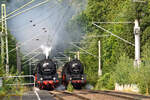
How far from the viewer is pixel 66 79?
43125mm

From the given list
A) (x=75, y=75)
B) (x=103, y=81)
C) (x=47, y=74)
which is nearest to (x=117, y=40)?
(x=103, y=81)

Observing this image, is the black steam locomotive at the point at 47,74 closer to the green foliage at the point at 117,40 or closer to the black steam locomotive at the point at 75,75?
the black steam locomotive at the point at 75,75

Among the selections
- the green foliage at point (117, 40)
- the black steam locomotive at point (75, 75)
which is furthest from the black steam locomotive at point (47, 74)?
the green foliage at point (117, 40)

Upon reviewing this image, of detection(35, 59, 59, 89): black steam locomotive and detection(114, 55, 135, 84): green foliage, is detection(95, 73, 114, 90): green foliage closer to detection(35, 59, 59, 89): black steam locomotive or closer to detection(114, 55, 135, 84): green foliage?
detection(114, 55, 135, 84): green foliage

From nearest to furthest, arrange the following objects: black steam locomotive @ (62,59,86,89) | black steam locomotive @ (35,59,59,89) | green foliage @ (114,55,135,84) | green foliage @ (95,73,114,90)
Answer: green foliage @ (114,55,135,84) → black steam locomotive @ (35,59,59,89) → black steam locomotive @ (62,59,86,89) → green foliage @ (95,73,114,90)

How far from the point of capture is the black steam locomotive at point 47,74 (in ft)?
132

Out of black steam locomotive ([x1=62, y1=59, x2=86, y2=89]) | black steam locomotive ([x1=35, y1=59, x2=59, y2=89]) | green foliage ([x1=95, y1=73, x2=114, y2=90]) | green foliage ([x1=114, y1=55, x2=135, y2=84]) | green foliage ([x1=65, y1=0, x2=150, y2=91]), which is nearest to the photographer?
green foliage ([x1=114, y1=55, x2=135, y2=84])

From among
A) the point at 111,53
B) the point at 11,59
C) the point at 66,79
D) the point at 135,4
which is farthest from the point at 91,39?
the point at 66,79

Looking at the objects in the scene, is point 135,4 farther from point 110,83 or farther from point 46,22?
point 46,22

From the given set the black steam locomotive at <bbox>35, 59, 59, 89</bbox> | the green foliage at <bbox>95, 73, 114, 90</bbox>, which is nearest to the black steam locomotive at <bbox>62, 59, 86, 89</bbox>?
A: the black steam locomotive at <bbox>35, 59, 59, 89</bbox>

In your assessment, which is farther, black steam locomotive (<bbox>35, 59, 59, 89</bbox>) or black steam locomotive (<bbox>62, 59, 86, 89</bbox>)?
black steam locomotive (<bbox>62, 59, 86, 89</bbox>)

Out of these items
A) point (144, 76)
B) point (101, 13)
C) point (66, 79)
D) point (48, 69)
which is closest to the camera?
point (144, 76)

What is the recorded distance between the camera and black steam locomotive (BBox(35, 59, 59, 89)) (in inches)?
1585

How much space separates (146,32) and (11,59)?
2317 centimetres
